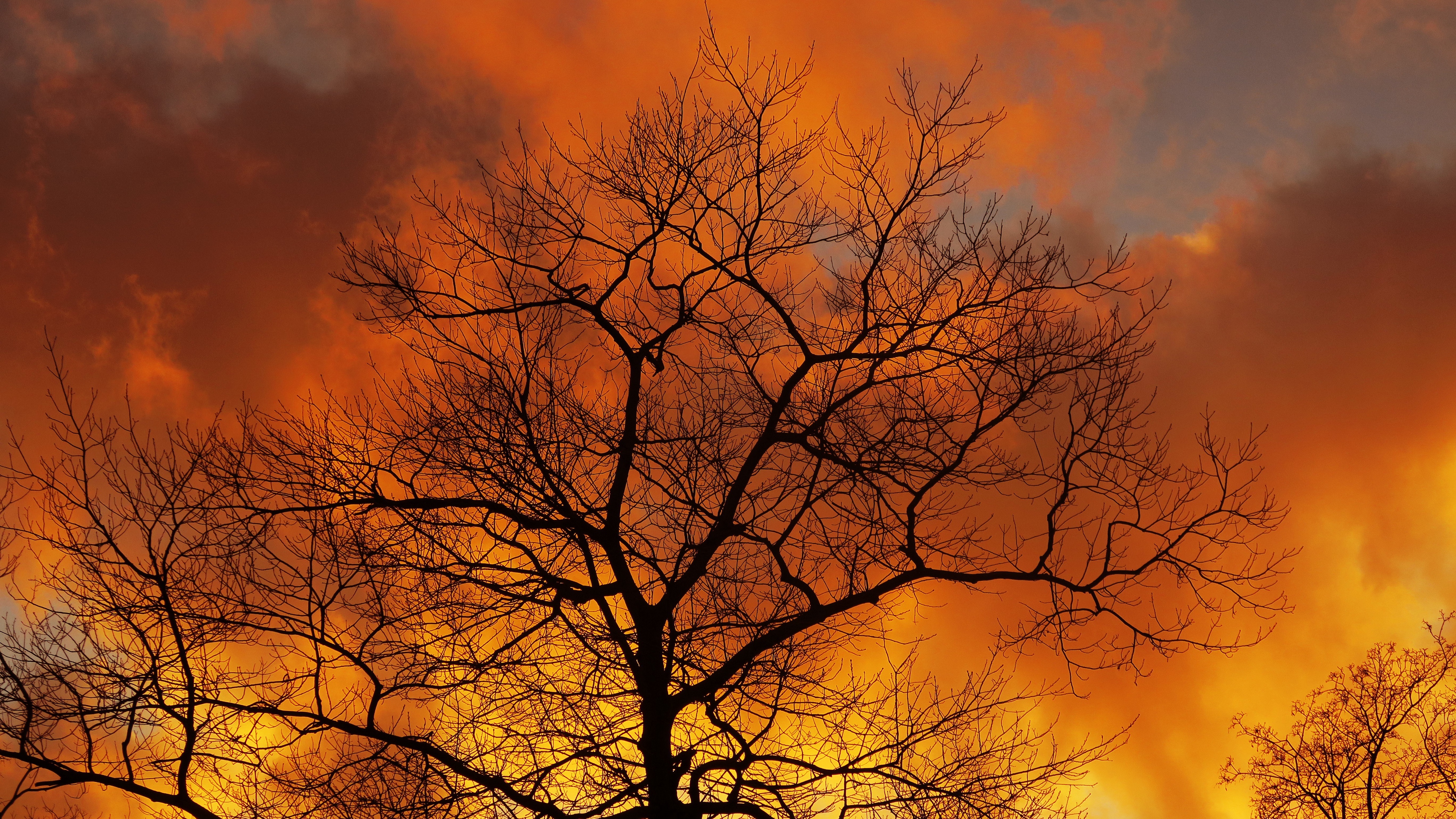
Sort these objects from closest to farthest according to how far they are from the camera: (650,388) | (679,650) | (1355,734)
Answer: (679,650) → (650,388) → (1355,734)

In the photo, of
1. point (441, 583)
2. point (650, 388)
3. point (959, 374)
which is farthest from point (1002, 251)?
point (441, 583)

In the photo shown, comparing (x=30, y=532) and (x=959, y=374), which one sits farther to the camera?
(x=959, y=374)

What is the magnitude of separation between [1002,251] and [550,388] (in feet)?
13.1

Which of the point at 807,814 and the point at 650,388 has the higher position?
the point at 650,388

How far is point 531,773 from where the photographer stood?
748cm

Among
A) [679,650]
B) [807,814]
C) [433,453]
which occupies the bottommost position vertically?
[807,814]

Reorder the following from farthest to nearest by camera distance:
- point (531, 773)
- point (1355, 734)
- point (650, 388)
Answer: point (1355, 734)
point (650, 388)
point (531, 773)

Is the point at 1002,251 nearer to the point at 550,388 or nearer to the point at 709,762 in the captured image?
the point at 550,388

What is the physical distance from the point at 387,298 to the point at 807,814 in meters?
5.65

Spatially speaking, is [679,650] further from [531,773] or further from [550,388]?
[550,388]

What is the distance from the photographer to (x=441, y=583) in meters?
7.67

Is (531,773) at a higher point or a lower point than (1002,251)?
lower

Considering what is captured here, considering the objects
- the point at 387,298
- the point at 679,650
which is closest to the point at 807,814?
the point at 679,650

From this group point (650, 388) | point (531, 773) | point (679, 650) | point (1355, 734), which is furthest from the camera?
point (1355, 734)
